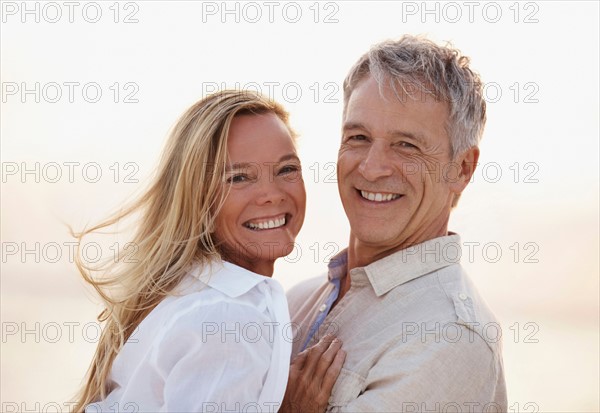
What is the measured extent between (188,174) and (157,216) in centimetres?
25

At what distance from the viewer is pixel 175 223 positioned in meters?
2.91

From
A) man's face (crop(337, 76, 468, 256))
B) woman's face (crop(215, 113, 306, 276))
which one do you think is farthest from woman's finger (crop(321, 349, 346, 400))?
man's face (crop(337, 76, 468, 256))

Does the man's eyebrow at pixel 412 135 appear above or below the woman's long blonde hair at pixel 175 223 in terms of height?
above

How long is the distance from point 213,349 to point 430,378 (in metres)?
0.70

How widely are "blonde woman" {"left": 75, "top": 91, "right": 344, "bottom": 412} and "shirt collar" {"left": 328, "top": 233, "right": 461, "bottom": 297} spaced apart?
1.02 feet

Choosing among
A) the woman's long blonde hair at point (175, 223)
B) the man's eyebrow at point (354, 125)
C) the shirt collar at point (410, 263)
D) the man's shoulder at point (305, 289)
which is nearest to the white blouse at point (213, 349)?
the woman's long blonde hair at point (175, 223)

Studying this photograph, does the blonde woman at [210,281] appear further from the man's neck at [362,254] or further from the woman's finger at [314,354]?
the man's neck at [362,254]

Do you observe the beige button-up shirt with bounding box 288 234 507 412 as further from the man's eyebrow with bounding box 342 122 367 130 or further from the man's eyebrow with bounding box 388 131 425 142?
the man's eyebrow with bounding box 342 122 367 130

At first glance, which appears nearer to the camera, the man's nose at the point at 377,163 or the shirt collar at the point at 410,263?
the shirt collar at the point at 410,263

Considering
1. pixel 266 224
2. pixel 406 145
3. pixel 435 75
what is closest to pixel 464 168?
pixel 406 145

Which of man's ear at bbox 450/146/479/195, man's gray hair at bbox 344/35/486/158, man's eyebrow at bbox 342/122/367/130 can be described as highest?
man's gray hair at bbox 344/35/486/158

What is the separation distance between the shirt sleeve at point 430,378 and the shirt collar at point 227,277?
1.54 ft

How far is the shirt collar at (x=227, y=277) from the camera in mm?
2658

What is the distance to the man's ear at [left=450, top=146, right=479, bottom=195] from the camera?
129 inches
